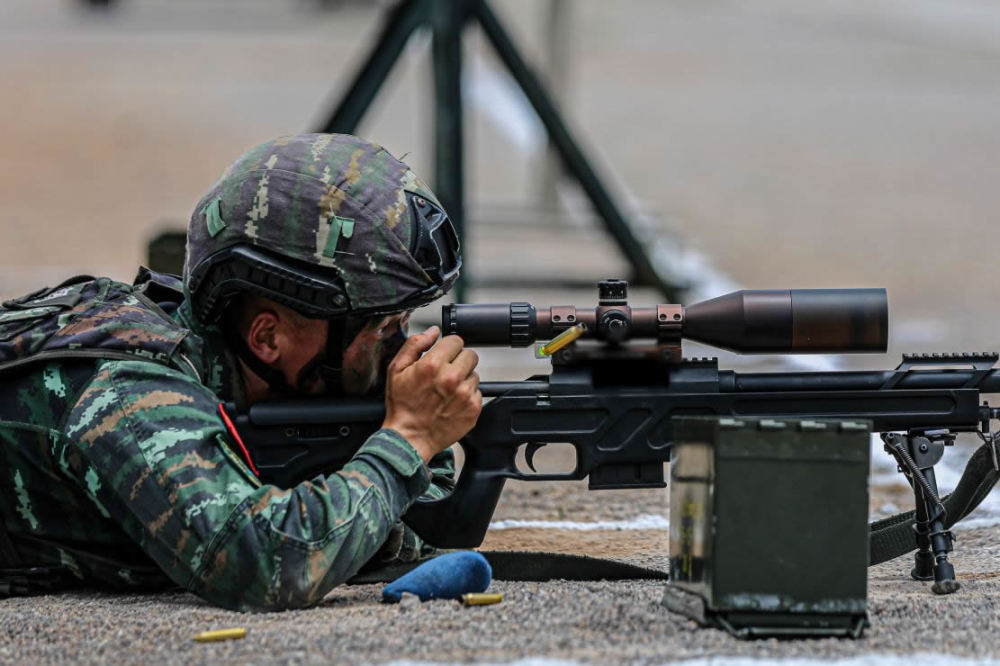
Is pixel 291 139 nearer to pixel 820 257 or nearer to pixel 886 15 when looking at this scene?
pixel 820 257

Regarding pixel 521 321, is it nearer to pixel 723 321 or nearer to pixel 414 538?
pixel 723 321

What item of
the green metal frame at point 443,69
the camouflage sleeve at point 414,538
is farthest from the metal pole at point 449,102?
the camouflage sleeve at point 414,538

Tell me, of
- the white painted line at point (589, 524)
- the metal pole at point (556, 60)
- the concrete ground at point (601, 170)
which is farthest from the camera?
the metal pole at point (556, 60)

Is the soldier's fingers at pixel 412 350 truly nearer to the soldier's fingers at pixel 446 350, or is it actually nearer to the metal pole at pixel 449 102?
the soldier's fingers at pixel 446 350

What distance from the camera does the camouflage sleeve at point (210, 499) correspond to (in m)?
3.80

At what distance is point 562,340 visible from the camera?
13.4 ft

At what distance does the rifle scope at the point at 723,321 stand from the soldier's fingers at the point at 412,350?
6 cm

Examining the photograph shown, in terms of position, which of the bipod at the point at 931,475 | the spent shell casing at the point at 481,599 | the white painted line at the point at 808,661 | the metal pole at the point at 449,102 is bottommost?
the spent shell casing at the point at 481,599

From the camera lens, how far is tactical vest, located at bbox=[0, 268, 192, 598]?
4000 mm

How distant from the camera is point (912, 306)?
11.4 metres

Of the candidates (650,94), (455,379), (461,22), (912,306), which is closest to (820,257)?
(912,306)

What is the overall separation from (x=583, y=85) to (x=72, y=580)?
21.1 metres

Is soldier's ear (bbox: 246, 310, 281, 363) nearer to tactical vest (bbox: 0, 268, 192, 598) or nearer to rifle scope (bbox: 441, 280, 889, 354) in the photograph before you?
tactical vest (bbox: 0, 268, 192, 598)

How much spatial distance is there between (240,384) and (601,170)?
44.1ft
